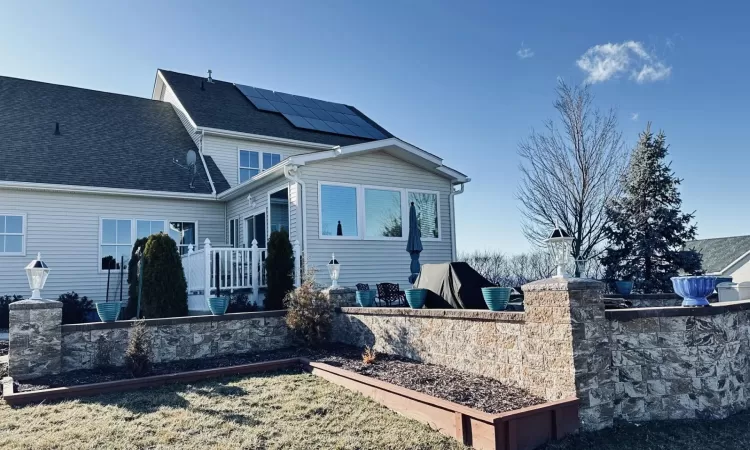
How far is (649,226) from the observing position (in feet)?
41.7

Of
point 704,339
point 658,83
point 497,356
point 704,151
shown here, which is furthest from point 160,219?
point 704,151

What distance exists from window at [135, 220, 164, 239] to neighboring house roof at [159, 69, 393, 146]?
3.20m

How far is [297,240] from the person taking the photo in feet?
33.9

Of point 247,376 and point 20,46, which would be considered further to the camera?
point 20,46

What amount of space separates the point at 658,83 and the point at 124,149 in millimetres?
14353

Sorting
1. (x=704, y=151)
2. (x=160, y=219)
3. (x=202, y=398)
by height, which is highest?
(x=704, y=151)

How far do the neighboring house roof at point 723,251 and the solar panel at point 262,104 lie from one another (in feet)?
64.6

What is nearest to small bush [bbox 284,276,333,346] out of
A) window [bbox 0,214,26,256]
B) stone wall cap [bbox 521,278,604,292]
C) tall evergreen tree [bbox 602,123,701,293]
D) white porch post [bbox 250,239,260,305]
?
white porch post [bbox 250,239,260,305]

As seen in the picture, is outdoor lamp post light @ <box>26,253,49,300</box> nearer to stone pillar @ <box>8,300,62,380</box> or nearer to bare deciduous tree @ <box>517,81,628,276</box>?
stone pillar @ <box>8,300,62,380</box>

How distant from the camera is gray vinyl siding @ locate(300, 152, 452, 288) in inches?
413

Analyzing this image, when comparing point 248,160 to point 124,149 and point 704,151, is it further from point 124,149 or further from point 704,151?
point 704,151

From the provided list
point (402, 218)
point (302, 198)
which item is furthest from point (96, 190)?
point (402, 218)

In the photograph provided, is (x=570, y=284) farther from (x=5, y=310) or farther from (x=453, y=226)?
(x=5, y=310)

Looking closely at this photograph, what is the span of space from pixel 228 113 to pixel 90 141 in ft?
13.0
